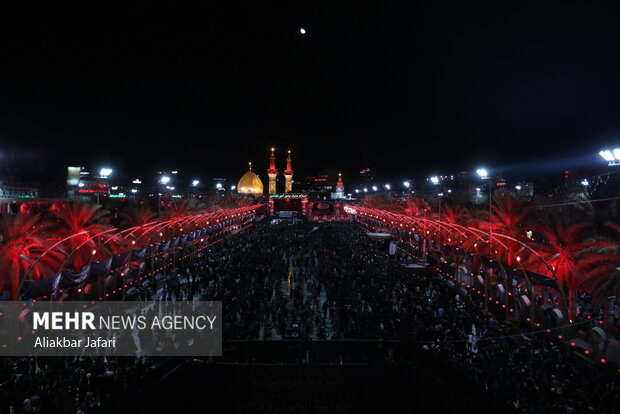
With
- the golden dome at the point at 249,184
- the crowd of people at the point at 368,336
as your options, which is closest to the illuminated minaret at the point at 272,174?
the golden dome at the point at 249,184

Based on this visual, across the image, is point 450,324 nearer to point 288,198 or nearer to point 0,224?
point 0,224

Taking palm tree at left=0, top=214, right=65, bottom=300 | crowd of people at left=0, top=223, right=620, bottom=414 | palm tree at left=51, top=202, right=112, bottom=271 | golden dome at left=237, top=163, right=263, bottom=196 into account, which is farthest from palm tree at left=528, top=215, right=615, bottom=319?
Answer: golden dome at left=237, top=163, right=263, bottom=196

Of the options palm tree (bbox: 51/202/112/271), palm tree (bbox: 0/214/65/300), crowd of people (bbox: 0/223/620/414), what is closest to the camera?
crowd of people (bbox: 0/223/620/414)

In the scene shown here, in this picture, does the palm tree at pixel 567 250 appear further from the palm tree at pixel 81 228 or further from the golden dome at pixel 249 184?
the golden dome at pixel 249 184

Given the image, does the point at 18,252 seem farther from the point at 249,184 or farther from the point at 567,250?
the point at 249,184

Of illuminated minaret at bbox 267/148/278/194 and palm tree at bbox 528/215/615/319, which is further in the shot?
illuminated minaret at bbox 267/148/278/194

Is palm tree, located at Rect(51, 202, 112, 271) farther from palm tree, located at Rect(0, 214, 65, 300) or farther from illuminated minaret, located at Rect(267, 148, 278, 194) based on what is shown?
illuminated minaret, located at Rect(267, 148, 278, 194)
